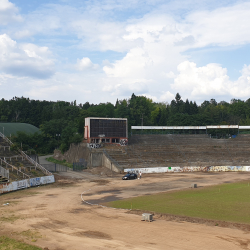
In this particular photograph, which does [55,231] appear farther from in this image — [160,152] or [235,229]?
[160,152]

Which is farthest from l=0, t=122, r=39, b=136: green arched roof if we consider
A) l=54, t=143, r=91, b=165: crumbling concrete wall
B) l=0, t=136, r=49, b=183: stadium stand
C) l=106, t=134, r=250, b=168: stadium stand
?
l=106, t=134, r=250, b=168: stadium stand

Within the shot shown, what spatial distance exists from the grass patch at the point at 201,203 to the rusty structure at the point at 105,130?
42.4 meters

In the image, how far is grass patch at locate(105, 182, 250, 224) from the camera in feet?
101

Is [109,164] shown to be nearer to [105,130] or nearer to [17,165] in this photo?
[105,130]

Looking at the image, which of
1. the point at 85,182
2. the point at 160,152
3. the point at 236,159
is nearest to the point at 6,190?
the point at 85,182

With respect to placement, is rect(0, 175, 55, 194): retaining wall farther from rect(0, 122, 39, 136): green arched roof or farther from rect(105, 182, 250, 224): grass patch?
rect(0, 122, 39, 136): green arched roof

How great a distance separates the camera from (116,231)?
82.5ft

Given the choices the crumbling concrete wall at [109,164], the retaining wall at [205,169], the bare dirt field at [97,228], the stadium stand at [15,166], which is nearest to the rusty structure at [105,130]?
the crumbling concrete wall at [109,164]

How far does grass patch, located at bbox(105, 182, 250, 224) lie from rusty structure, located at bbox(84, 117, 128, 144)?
42.4 metres

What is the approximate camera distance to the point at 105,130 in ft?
280

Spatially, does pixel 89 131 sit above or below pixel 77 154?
above

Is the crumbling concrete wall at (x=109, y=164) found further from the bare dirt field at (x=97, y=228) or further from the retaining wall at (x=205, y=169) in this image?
Result: the bare dirt field at (x=97, y=228)

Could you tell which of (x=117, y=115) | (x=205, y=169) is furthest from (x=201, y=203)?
(x=117, y=115)

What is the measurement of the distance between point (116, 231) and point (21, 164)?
36.5 metres
